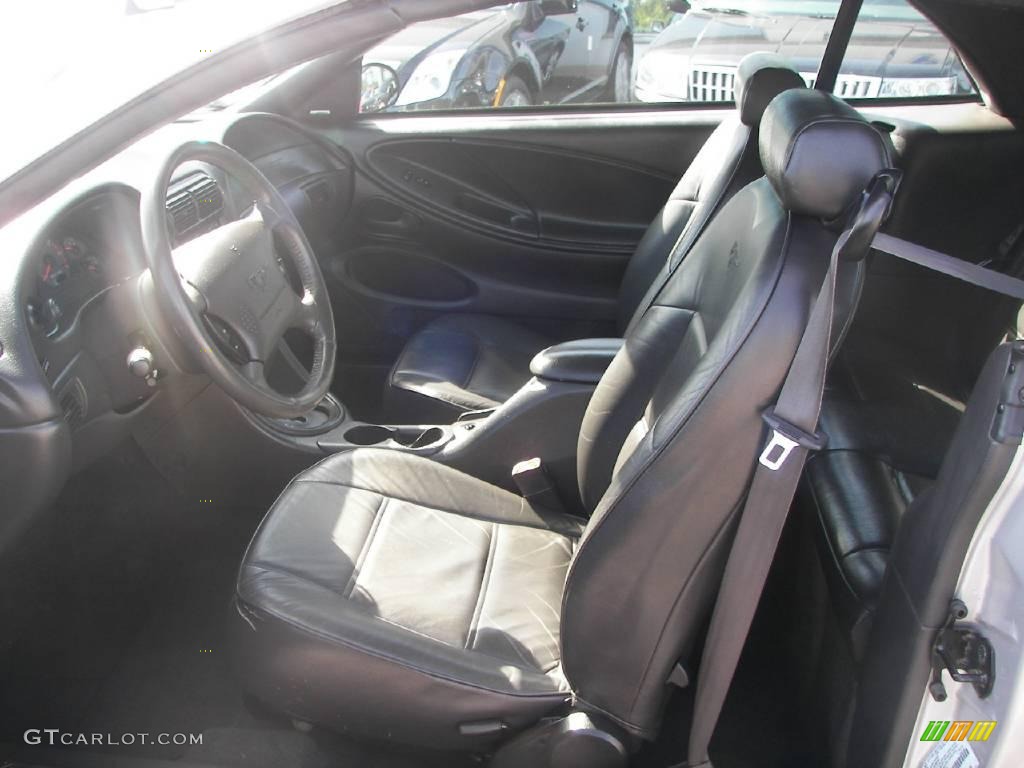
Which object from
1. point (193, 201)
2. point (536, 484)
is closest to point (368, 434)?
point (536, 484)

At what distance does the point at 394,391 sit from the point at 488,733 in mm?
1096

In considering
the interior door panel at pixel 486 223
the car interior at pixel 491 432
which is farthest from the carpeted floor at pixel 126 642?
the interior door panel at pixel 486 223

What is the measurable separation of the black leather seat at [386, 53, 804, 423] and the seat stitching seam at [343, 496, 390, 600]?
0.57 meters

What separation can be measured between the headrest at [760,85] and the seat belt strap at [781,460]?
992 millimetres

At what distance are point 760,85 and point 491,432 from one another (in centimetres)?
92

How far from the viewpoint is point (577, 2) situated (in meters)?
2.79

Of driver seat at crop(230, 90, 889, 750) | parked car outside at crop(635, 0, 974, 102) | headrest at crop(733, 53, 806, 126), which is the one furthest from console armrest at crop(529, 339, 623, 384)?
parked car outside at crop(635, 0, 974, 102)

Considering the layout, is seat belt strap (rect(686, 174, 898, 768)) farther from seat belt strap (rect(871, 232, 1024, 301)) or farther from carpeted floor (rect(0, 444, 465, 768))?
carpeted floor (rect(0, 444, 465, 768))

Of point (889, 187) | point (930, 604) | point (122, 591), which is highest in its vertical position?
point (889, 187)

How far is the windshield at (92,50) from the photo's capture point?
3.45ft

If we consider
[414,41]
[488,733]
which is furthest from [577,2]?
[488,733]

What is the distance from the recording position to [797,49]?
8.63 ft

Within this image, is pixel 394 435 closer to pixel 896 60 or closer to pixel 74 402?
pixel 74 402

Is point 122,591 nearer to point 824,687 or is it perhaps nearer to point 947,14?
point 824,687
